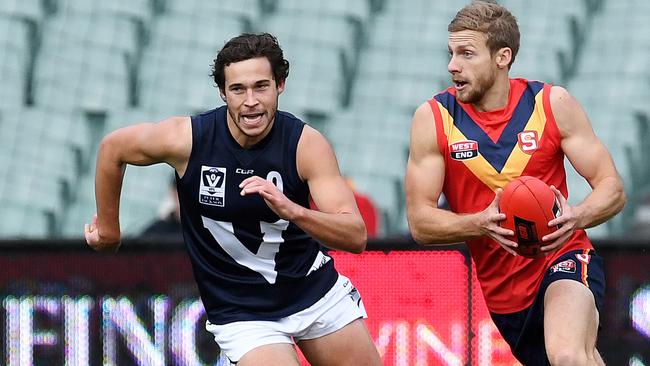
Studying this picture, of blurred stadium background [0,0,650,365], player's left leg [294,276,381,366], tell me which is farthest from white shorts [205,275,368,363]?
blurred stadium background [0,0,650,365]

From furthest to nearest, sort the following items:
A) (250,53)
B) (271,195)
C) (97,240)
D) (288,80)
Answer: (288,80)
(97,240)
(250,53)
(271,195)

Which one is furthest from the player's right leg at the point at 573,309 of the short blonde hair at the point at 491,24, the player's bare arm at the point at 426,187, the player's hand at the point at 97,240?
the player's hand at the point at 97,240

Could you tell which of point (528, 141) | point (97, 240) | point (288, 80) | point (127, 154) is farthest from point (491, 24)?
point (288, 80)

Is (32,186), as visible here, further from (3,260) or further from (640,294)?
(640,294)

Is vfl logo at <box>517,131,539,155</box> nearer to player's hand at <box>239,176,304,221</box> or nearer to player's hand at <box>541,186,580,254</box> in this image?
player's hand at <box>541,186,580,254</box>

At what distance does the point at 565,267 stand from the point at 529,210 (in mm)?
507

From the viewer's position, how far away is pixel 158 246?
296 inches

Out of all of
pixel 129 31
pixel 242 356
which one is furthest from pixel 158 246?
pixel 129 31

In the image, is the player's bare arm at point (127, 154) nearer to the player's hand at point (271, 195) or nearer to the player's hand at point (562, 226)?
the player's hand at point (271, 195)

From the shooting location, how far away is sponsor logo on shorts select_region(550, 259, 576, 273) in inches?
231

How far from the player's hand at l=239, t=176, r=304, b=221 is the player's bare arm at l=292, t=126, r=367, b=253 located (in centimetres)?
5

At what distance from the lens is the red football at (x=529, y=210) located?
5.53 meters

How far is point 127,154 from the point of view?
5.86 meters

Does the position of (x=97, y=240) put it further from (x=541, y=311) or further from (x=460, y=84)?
(x=541, y=311)
